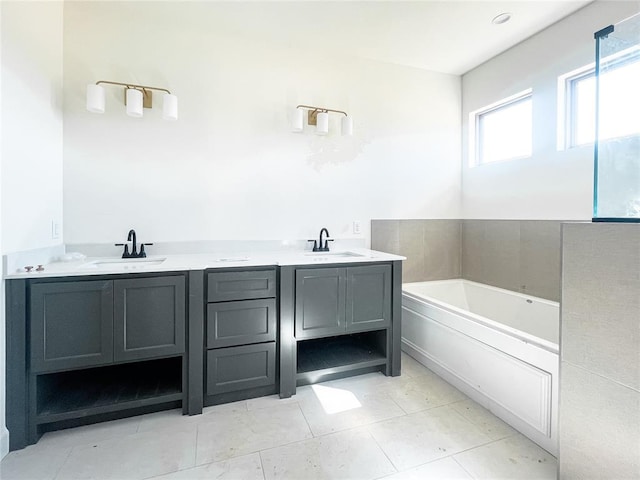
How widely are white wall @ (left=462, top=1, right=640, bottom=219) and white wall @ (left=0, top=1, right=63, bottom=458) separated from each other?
3455 mm

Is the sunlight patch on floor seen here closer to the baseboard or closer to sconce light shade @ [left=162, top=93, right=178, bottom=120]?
the baseboard

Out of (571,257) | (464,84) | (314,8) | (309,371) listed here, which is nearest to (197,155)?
(314,8)

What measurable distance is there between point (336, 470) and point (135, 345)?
125 centimetres

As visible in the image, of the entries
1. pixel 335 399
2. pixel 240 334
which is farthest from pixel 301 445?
pixel 240 334

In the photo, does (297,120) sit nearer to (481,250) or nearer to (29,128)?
(29,128)

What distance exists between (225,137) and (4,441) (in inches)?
85.3

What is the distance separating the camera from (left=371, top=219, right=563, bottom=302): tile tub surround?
8.21ft

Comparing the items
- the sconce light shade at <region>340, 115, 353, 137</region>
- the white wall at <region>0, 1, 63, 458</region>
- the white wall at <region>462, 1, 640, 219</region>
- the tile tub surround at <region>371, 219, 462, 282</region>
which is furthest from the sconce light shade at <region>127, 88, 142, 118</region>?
the white wall at <region>462, 1, 640, 219</region>

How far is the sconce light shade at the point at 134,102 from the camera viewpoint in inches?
80.4

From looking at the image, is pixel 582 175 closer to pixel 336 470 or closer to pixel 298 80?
pixel 298 80

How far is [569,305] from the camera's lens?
1.29 m

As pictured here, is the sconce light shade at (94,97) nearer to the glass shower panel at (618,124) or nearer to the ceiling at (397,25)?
the ceiling at (397,25)

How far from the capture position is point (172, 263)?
1.91 m

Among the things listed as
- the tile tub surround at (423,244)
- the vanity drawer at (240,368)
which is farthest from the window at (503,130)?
the vanity drawer at (240,368)
